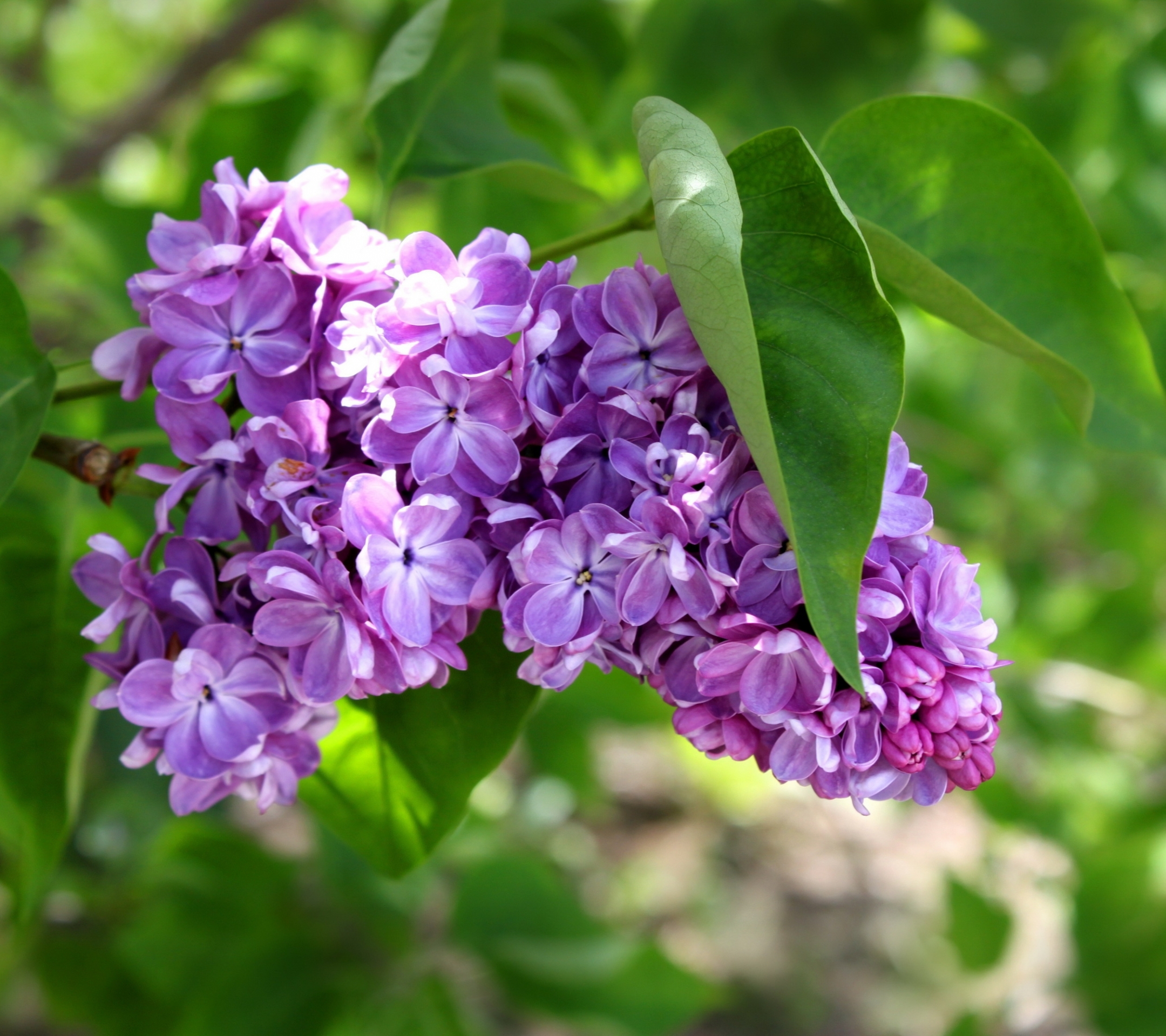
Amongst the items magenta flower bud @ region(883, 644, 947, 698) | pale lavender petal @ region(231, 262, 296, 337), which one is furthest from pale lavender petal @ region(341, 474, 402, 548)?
magenta flower bud @ region(883, 644, 947, 698)

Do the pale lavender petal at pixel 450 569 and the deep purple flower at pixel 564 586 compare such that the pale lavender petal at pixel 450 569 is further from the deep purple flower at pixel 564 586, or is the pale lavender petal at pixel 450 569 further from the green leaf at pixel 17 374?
the green leaf at pixel 17 374

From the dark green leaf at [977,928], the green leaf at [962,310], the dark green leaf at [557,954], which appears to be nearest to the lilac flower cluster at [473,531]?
A: the green leaf at [962,310]

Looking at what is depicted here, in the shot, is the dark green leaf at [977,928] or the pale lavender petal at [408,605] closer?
the pale lavender petal at [408,605]

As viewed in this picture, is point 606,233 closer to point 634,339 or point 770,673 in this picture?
point 634,339

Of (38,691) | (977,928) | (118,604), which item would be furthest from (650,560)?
(977,928)

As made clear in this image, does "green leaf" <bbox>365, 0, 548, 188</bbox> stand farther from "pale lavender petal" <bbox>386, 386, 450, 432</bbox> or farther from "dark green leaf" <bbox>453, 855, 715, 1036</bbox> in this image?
"dark green leaf" <bbox>453, 855, 715, 1036</bbox>

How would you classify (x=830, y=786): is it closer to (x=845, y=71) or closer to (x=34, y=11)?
(x=845, y=71)
